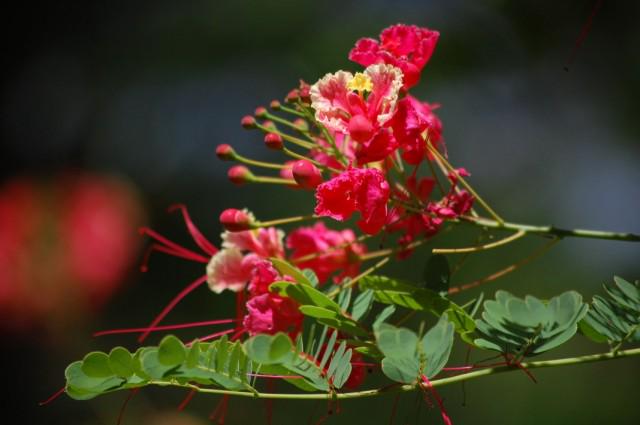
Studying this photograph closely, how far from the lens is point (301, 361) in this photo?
759 millimetres

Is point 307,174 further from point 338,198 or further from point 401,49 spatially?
point 401,49

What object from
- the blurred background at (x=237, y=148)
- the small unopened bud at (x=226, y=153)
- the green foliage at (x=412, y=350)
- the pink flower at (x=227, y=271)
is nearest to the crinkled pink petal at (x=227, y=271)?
the pink flower at (x=227, y=271)

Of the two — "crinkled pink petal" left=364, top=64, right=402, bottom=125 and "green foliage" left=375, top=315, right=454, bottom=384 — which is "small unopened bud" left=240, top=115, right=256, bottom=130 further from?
"green foliage" left=375, top=315, right=454, bottom=384

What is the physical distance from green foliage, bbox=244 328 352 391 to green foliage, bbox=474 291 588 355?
4.9 inches

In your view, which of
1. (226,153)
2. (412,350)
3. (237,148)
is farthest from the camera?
(237,148)

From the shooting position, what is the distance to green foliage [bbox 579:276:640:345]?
2.42 ft

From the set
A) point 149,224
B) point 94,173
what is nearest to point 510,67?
point 149,224

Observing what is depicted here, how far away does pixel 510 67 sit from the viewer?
138 inches

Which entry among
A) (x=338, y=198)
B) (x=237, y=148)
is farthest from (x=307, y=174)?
(x=237, y=148)

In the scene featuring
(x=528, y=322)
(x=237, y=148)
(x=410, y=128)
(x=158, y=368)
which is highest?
(x=410, y=128)

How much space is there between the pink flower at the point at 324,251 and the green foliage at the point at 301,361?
0.71ft

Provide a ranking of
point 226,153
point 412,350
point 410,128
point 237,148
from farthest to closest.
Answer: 1. point 237,148
2. point 226,153
3. point 410,128
4. point 412,350

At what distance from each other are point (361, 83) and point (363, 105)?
0.03 m

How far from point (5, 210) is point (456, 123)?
1.85 metres
